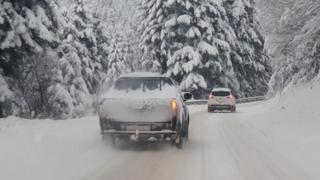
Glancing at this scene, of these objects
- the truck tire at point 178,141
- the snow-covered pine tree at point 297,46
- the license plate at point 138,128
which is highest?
the snow-covered pine tree at point 297,46

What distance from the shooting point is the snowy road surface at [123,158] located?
436 inches

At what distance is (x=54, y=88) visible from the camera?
132 ft

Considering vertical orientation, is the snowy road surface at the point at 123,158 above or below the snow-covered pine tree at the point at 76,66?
below

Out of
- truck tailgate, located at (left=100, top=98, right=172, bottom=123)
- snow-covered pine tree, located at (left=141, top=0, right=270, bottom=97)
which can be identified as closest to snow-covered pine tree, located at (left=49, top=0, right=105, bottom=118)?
snow-covered pine tree, located at (left=141, top=0, right=270, bottom=97)

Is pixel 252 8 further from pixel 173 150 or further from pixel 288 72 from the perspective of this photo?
pixel 173 150

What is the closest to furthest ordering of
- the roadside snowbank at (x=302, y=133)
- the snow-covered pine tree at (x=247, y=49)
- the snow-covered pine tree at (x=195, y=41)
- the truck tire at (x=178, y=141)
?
the roadside snowbank at (x=302, y=133), the truck tire at (x=178, y=141), the snow-covered pine tree at (x=195, y=41), the snow-covered pine tree at (x=247, y=49)

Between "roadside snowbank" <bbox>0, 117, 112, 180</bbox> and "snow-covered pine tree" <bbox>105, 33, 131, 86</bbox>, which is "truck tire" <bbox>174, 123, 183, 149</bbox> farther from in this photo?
"snow-covered pine tree" <bbox>105, 33, 131, 86</bbox>

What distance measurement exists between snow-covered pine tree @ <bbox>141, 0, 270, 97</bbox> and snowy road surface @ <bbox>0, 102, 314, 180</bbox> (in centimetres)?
3850

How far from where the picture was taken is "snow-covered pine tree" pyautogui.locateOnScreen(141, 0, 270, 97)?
56812 millimetres

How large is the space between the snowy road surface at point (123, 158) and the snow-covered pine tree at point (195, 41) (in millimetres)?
38497

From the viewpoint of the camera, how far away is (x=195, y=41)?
5812 cm

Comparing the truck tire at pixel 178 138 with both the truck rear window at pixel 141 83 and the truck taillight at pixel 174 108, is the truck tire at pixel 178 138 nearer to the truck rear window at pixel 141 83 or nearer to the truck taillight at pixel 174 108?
the truck taillight at pixel 174 108

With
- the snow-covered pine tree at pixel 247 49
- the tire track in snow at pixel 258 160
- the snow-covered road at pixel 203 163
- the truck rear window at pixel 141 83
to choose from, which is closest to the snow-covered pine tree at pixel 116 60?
the snow-covered pine tree at pixel 247 49

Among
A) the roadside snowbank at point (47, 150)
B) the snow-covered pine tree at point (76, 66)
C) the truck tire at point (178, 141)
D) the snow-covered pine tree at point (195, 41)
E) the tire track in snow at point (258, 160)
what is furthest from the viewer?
the snow-covered pine tree at point (195, 41)
